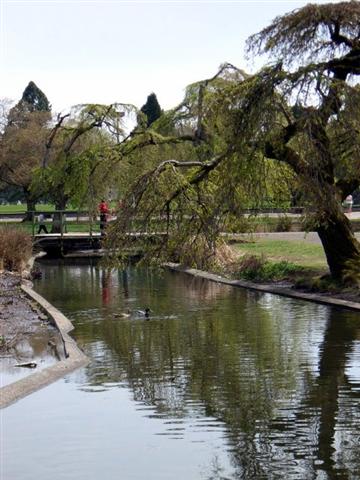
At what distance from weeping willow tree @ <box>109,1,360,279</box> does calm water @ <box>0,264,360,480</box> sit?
259cm

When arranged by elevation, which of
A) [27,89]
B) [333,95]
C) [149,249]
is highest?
[27,89]

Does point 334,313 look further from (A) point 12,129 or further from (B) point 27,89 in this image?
(B) point 27,89

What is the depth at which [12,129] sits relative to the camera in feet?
209

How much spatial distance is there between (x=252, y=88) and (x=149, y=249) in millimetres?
4682

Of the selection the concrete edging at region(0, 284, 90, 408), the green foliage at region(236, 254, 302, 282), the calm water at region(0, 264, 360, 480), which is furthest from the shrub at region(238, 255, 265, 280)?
the concrete edging at region(0, 284, 90, 408)

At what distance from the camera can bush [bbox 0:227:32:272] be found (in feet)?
90.0

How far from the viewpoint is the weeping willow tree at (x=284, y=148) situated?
56.2 ft

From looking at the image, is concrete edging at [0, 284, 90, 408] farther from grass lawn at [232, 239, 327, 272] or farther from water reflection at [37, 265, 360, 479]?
grass lawn at [232, 239, 327, 272]

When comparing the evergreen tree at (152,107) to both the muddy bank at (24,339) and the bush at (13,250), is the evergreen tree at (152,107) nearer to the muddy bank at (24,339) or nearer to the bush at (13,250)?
the bush at (13,250)

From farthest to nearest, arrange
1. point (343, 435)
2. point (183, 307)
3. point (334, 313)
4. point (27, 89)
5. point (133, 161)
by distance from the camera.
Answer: point (27, 89), point (133, 161), point (183, 307), point (334, 313), point (343, 435)

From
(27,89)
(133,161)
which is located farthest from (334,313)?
(27,89)

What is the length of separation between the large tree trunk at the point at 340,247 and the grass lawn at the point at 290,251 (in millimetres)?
2701

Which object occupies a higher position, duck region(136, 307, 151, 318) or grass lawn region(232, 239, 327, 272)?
grass lawn region(232, 239, 327, 272)

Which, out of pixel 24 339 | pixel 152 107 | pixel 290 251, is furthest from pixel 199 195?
pixel 152 107
